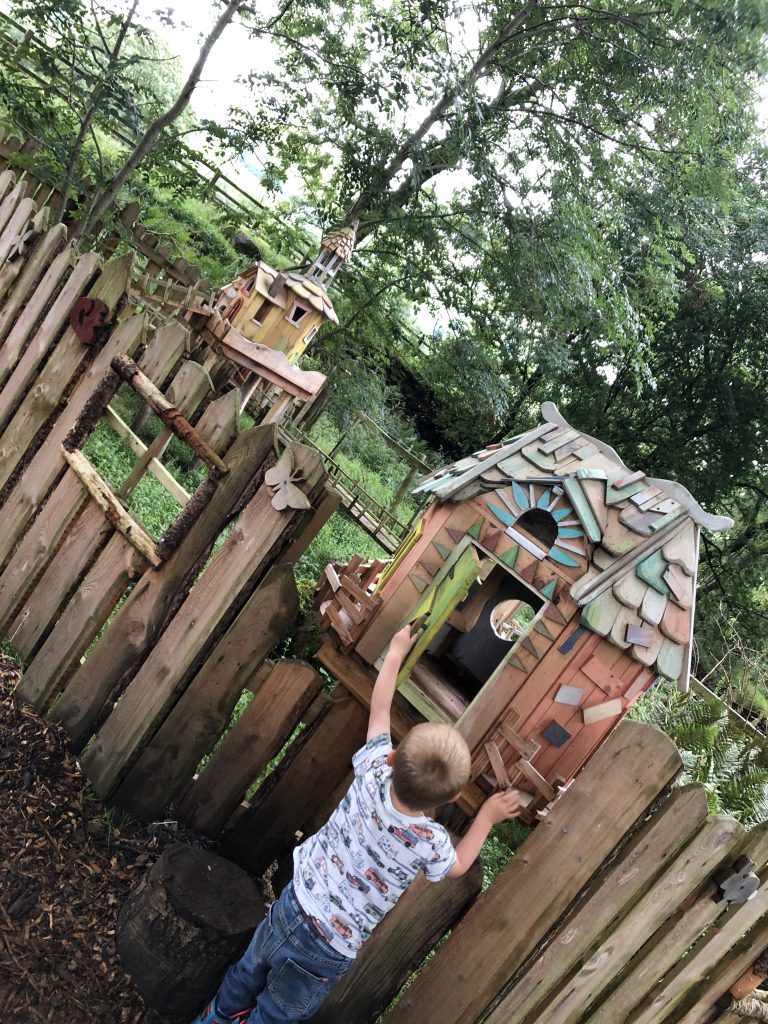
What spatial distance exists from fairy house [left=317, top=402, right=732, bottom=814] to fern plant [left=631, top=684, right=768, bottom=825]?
2.06 meters

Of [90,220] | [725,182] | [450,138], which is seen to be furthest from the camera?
[725,182]

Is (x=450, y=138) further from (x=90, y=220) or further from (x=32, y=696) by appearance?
(x=32, y=696)

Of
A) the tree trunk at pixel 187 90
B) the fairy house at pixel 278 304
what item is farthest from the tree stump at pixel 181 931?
the fairy house at pixel 278 304

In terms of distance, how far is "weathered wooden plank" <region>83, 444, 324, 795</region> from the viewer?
2709 millimetres

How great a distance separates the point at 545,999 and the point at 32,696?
2357 millimetres

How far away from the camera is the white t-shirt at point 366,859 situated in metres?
2.05

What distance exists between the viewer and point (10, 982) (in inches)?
88.7

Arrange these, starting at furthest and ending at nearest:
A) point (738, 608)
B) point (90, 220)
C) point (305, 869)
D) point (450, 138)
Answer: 1. point (738, 608)
2. point (450, 138)
3. point (90, 220)
4. point (305, 869)

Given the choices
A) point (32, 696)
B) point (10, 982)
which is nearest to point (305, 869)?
point (10, 982)

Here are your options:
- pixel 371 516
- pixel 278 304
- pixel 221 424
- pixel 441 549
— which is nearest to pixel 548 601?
pixel 441 549

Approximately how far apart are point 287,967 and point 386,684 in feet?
2.89

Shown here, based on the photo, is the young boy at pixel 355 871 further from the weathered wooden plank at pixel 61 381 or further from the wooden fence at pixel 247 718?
the weathered wooden plank at pixel 61 381

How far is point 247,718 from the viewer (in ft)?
9.36

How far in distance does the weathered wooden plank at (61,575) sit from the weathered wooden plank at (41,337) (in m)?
0.88
